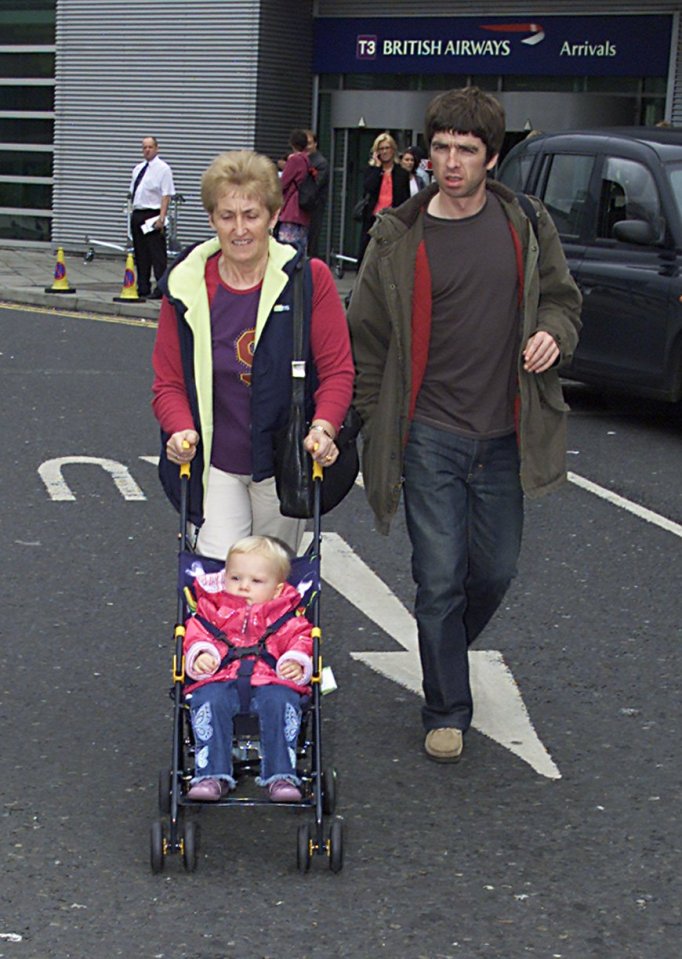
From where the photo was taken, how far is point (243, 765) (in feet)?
15.0

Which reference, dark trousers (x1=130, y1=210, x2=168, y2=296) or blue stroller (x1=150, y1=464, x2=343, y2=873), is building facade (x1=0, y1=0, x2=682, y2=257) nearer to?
dark trousers (x1=130, y1=210, x2=168, y2=296)

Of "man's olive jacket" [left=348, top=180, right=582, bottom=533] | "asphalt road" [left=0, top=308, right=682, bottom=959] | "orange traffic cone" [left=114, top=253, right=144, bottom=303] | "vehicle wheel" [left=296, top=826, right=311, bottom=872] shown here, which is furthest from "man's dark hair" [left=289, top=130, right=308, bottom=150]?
"vehicle wheel" [left=296, top=826, right=311, bottom=872]

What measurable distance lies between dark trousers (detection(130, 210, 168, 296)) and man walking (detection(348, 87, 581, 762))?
1502cm

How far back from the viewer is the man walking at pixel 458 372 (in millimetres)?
5145

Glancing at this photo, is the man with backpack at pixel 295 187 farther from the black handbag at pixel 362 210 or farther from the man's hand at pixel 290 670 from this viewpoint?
the man's hand at pixel 290 670

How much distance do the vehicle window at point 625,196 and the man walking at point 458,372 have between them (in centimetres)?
658

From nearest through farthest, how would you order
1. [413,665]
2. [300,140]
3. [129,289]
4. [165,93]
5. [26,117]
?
[413,665] → [129,289] → [300,140] → [165,93] → [26,117]

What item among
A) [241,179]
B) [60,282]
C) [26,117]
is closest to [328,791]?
[241,179]

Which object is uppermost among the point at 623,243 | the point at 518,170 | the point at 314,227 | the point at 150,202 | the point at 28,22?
the point at 28,22

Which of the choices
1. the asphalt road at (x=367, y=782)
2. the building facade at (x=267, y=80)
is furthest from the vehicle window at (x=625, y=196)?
the building facade at (x=267, y=80)

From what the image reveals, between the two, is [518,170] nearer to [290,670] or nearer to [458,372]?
[458,372]

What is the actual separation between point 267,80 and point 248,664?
21.8 m

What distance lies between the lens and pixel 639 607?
729 centimetres

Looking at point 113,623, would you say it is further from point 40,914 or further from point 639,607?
point 40,914
